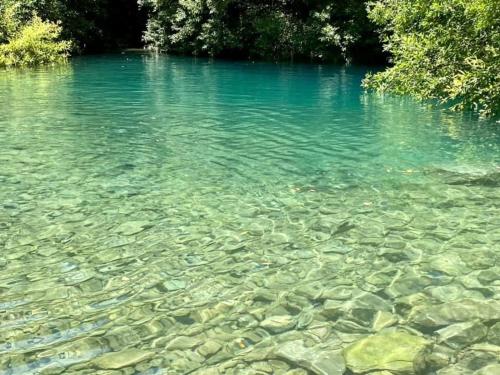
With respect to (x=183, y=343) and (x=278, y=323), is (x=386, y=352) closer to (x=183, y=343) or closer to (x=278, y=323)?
(x=278, y=323)

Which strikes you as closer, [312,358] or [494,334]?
[312,358]

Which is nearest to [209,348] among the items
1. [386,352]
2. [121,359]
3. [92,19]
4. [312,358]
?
[121,359]

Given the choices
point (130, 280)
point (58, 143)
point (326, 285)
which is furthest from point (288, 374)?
point (58, 143)

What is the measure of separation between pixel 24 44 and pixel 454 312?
100 feet

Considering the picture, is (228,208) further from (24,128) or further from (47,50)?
(47,50)

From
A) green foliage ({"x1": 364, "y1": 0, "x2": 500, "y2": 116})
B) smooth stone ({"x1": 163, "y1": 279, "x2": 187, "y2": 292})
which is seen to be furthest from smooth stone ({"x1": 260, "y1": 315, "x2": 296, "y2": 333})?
green foliage ({"x1": 364, "y1": 0, "x2": 500, "y2": 116})

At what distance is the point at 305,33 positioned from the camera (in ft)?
117

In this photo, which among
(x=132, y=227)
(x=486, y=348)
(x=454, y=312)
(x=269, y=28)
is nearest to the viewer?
(x=486, y=348)

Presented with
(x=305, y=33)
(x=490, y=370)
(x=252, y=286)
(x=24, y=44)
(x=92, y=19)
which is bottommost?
(x=490, y=370)

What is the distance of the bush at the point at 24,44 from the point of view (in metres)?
29.8

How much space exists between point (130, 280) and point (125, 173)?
14.5 ft

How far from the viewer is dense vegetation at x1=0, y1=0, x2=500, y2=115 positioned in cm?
1308

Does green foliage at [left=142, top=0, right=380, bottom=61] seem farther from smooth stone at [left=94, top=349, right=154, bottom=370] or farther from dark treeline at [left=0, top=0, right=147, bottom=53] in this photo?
smooth stone at [left=94, top=349, right=154, bottom=370]

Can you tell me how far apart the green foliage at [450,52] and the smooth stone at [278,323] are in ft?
30.9
